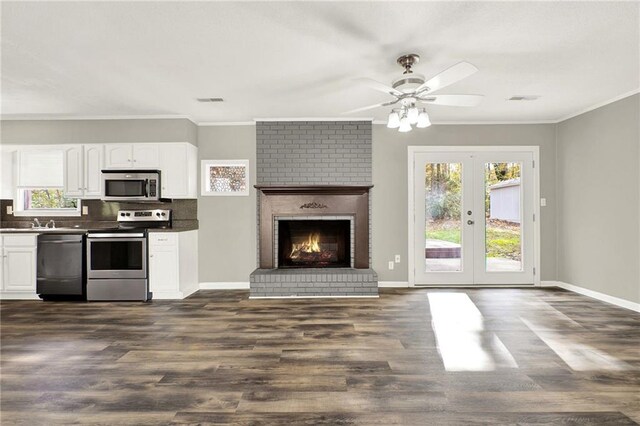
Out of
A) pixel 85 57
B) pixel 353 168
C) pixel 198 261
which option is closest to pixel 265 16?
pixel 85 57

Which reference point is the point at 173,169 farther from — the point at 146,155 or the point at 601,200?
the point at 601,200

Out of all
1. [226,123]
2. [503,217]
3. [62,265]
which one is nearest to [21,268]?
[62,265]

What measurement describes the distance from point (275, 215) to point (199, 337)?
2292mm

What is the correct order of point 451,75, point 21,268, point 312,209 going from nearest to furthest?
point 451,75 < point 21,268 < point 312,209

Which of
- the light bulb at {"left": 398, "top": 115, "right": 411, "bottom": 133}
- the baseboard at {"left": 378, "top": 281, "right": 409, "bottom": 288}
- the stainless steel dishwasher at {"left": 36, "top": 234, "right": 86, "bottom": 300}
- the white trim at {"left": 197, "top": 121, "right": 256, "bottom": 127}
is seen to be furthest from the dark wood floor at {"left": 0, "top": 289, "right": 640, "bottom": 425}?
the white trim at {"left": 197, "top": 121, "right": 256, "bottom": 127}

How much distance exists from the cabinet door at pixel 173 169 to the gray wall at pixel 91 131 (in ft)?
0.45

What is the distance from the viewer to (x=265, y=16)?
94.8 inches

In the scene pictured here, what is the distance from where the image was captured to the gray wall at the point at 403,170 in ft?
17.3

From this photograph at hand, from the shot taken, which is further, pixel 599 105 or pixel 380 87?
pixel 599 105

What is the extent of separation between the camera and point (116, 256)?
4551mm

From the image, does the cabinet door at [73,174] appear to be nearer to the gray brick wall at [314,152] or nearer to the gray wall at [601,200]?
the gray brick wall at [314,152]

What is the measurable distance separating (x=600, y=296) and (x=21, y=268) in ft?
24.0

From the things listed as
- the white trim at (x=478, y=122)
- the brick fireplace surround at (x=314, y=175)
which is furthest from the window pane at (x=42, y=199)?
the white trim at (x=478, y=122)

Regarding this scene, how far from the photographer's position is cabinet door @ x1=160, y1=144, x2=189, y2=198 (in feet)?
16.2
